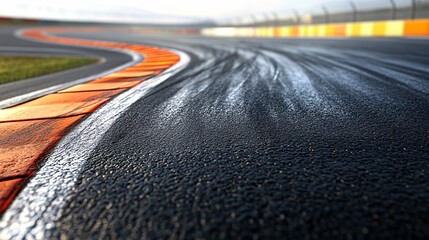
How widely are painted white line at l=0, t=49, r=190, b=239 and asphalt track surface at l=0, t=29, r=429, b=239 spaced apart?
→ 0.20 feet

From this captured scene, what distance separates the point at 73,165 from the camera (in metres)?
1.95

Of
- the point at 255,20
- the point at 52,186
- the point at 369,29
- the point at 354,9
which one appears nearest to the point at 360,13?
the point at 354,9

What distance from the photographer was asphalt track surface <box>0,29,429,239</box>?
1.28m

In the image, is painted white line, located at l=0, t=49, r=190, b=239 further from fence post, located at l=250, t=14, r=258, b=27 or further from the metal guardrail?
fence post, located at l=250, t=14, r=258, b=27

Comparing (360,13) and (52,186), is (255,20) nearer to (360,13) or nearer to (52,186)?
(360,13)

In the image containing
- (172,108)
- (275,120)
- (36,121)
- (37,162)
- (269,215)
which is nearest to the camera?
(269,215)

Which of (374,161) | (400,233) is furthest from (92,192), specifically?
(374,161)

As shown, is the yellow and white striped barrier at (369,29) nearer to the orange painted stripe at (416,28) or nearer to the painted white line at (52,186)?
the orange painted stripe at (416,28)

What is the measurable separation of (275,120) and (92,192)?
176 centimetres

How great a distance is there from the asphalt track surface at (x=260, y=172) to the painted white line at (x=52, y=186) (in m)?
0.06

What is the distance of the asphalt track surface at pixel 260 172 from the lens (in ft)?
4.21

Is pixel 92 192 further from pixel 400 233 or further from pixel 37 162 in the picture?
pixel 400 233

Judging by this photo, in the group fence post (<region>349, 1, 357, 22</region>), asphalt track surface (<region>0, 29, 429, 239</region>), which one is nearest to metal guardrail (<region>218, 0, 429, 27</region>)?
fence post (<region>349, 1, 357, 22</region>)

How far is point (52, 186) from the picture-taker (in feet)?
5.47
